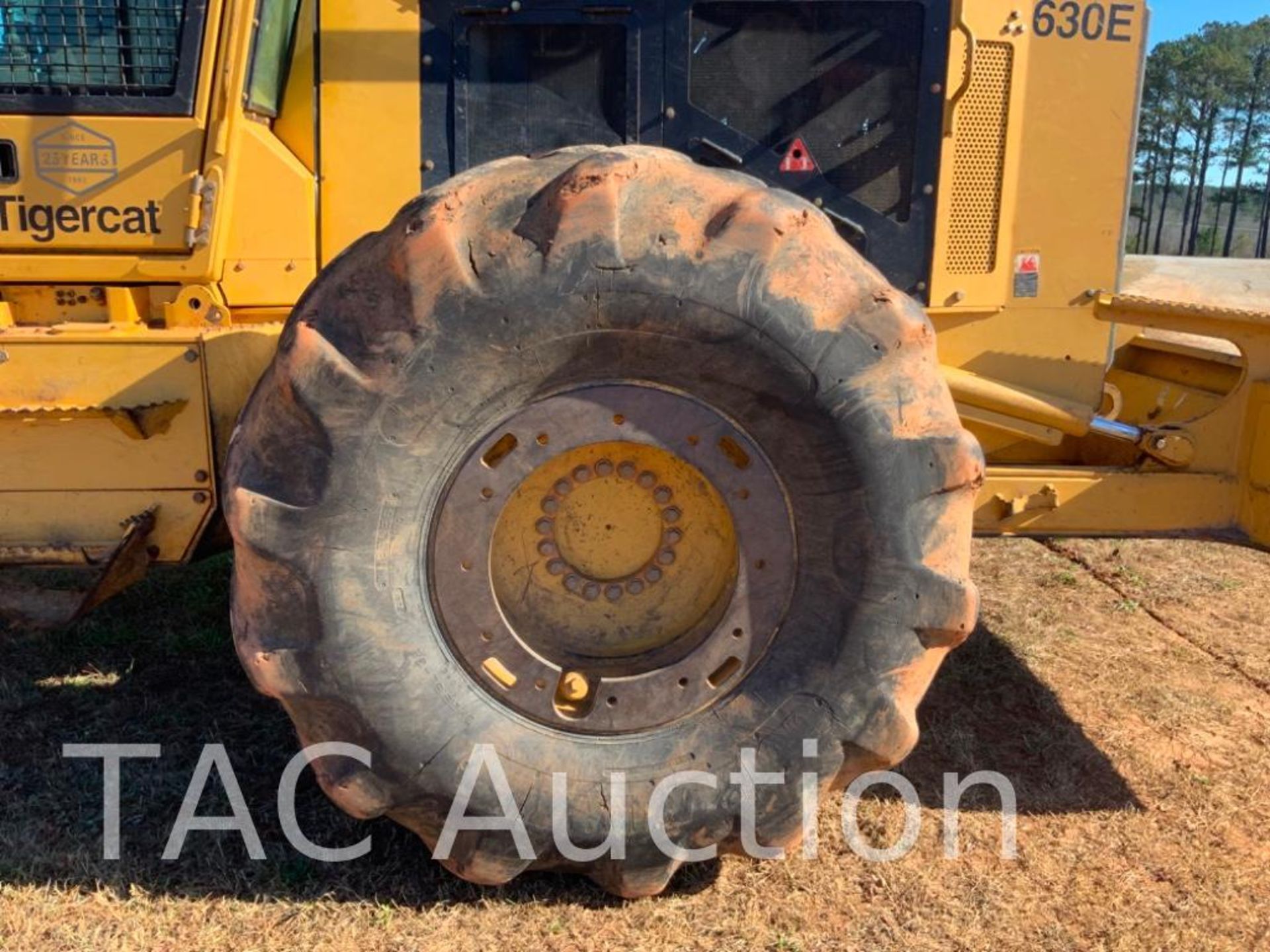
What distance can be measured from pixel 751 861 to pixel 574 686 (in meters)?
0.72

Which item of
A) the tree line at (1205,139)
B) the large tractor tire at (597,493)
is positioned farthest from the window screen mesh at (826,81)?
the tree line at (1205,139)

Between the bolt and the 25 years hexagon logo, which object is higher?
the 25 years hexagon logo

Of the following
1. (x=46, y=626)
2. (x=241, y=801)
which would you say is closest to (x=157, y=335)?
(x=46, y=626)

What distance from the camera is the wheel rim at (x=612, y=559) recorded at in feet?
8.99

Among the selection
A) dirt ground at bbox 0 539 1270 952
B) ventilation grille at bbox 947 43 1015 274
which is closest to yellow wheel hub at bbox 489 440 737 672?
dirt ground at bbox 0 539 1270 952

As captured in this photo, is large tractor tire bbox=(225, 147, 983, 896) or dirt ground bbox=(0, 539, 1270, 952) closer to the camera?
large tractor tire bbox=(225, 147, 983, 896)

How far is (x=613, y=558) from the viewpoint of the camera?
290 cm

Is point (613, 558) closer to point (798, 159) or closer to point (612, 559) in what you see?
point (612, 559)

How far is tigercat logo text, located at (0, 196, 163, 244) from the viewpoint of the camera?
338 centimetres

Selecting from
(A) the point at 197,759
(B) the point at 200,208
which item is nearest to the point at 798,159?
(B) the point at 200,208

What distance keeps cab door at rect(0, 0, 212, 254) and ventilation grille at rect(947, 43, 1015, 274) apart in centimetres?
222

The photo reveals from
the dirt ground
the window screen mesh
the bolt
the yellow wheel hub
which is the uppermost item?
the window screen mesh

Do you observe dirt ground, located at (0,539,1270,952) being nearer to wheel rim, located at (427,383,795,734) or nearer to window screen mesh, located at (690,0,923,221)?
wheel rim, located at (427,383,795,734)

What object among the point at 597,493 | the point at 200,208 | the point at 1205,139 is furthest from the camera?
the point at 1205,139
